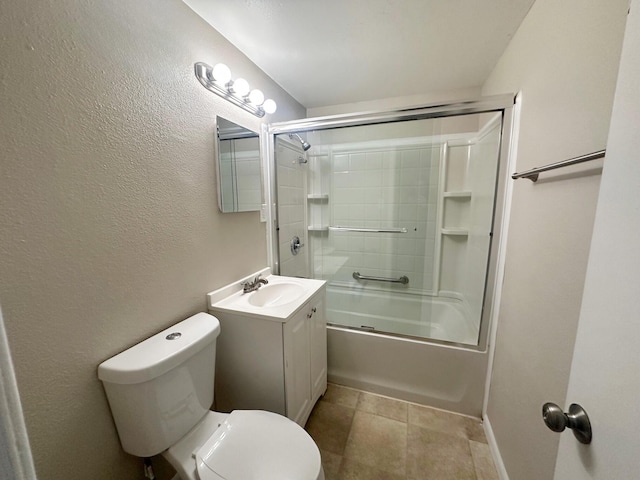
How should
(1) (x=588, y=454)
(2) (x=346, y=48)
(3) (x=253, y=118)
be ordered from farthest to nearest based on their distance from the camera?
(3) (x=253, y=118) < (2) (x=346, y=48) < (1) (x=588, y=454)

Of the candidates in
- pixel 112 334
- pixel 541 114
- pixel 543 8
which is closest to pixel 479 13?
pixel 543 8

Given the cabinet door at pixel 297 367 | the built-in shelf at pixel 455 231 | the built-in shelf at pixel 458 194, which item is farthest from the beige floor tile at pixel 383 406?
the built-in shelf at pixel 458 194

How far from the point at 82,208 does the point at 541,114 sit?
174cm

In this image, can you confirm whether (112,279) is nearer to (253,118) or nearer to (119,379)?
(119,379)

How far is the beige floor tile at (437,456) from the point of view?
1.25 meters

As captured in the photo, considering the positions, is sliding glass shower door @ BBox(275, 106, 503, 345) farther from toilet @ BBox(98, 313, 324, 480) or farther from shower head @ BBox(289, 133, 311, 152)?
toilet @ BBox(98, 313, 324, 480)

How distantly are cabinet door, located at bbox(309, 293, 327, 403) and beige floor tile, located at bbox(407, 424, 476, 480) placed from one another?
1.92ft

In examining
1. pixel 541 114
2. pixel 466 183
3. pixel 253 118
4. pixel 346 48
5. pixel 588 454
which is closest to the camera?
pixel 588 454

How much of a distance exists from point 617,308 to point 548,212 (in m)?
0.70

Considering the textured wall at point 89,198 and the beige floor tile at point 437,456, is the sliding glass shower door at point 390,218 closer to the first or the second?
the beige floor tile at point 437,456

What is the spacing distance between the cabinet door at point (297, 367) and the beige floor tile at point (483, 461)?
0.92m

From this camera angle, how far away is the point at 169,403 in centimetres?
91

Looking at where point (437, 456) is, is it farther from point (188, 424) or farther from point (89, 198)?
point (89, 198)

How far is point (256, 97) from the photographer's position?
1481 mm
